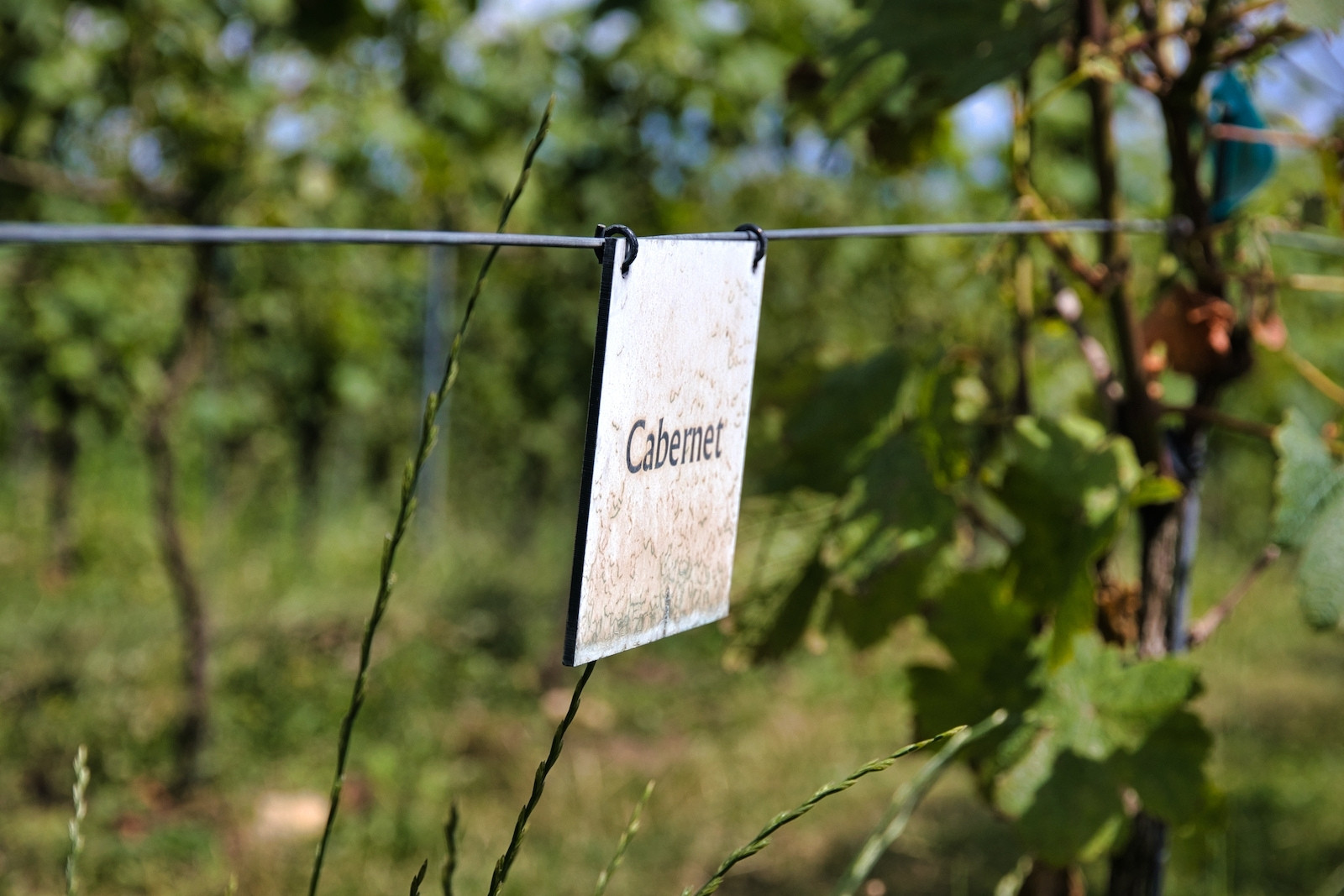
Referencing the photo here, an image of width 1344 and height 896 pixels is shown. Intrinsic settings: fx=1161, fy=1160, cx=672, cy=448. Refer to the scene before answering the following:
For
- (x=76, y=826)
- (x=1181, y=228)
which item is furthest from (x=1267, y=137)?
(x=76, y=826)

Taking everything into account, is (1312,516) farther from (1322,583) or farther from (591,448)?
(591,448)

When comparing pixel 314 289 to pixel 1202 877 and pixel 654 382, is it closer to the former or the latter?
pixel 1202 877

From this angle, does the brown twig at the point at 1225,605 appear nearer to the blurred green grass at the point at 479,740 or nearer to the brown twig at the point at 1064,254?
the blurred green grass at the point at 479,740

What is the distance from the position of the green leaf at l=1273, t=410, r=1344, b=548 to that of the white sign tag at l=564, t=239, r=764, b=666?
0.51m

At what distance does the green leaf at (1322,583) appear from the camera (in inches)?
37.4

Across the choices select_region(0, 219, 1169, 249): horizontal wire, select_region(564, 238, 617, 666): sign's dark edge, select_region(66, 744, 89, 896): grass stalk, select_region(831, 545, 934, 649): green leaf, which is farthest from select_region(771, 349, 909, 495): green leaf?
select_region(66, 744, 89, 896): grass stalk

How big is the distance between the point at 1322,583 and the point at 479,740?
9.26 feet

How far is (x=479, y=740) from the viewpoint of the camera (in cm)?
344

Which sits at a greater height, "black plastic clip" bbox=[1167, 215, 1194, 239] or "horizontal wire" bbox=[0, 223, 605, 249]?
"black plastic clip" bbox=[1167, 215, 1194, 239]

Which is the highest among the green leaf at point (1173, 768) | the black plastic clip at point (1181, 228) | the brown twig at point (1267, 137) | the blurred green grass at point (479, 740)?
the brown twig at point (1267, 137)

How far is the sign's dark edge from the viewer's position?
64 cm

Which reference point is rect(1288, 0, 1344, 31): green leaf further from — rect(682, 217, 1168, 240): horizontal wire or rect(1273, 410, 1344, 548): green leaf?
rect(1273, 410, 1344, 548): green leaf

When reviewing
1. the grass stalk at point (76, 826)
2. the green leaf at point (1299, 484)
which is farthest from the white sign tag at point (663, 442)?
the green leaf at point (1299, 484)

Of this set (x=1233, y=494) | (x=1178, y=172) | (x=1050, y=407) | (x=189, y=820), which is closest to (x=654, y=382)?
(x=1178, y=172)
